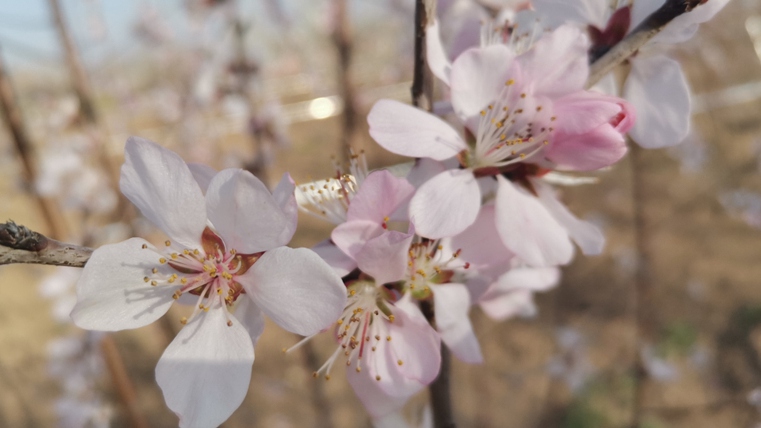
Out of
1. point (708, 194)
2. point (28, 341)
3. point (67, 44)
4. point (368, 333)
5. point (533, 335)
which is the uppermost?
point (67, 44)

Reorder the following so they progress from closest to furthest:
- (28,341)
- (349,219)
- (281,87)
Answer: (349,219), (28,341), (281,87)

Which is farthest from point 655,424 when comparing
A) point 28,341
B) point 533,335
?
point 28,341

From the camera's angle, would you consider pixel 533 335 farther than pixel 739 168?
No

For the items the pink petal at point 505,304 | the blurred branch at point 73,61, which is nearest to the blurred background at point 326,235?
the blurred branch at point 73,61

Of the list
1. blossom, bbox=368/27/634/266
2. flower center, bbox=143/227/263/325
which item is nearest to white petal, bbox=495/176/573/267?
blossom, bbox=368/27/634/266

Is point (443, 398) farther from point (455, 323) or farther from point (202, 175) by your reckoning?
point (202, 175)

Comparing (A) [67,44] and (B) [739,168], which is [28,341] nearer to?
(A) [67,44]

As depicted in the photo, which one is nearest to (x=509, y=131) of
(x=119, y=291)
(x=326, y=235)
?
(x=119, y=291)
